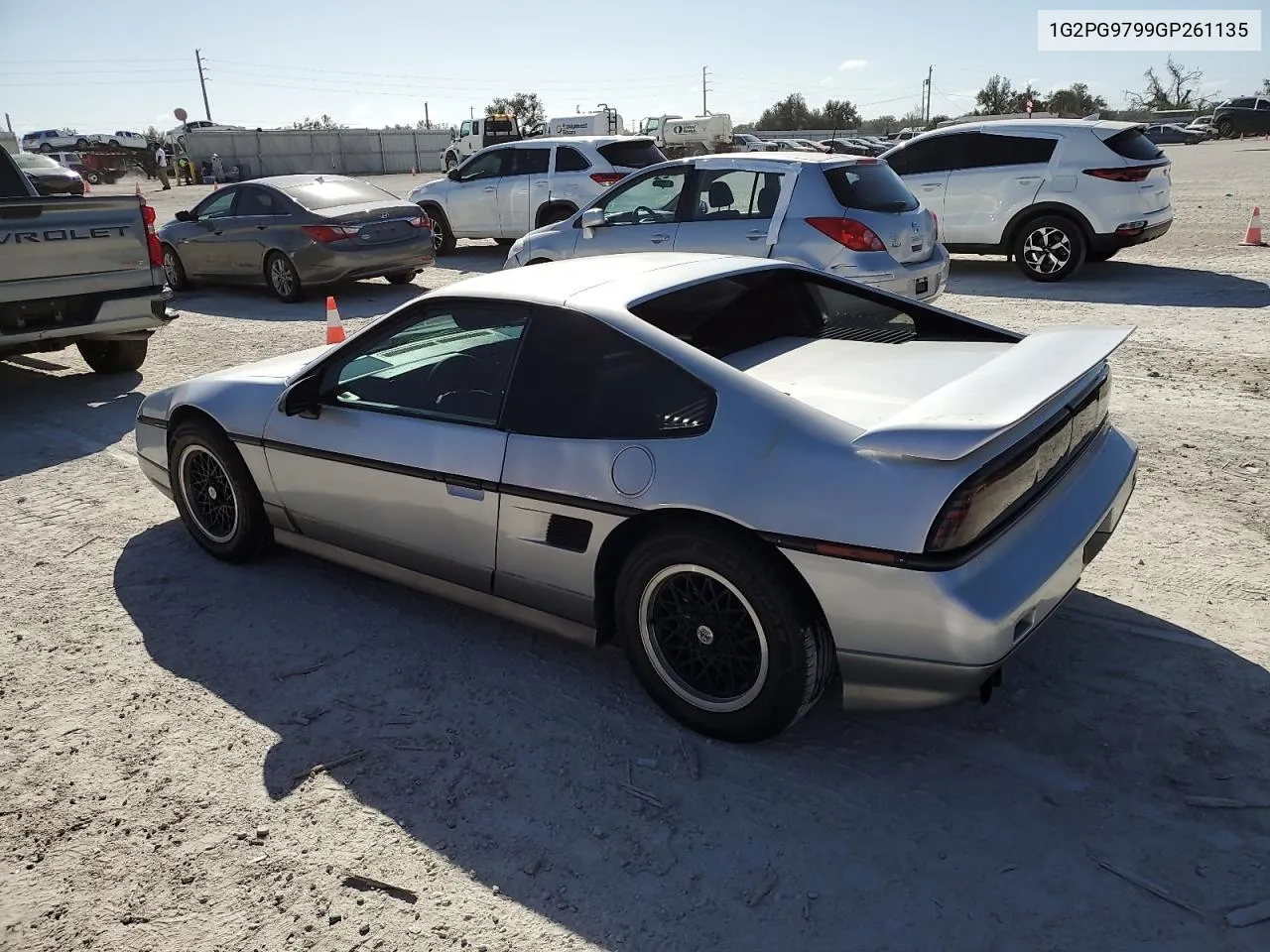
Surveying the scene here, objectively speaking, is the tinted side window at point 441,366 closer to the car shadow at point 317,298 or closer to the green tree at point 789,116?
the car shadow at point 317,298

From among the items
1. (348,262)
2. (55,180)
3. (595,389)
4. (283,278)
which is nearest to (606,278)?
(595,389)

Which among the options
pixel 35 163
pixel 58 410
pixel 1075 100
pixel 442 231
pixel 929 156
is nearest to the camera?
pixel 58 410

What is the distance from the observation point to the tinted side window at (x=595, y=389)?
10.0 feet

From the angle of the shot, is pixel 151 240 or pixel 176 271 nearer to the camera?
pixel 151 240

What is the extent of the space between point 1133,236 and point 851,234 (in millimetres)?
4660

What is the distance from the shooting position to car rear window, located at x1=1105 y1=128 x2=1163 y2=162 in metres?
10.6

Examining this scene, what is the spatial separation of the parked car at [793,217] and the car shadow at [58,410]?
4.28 metres

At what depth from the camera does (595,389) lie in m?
3.25

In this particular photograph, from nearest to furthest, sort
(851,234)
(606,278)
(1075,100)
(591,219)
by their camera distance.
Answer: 1. (606,278)
2. (851,234)
3. (591,219)
4. (1075,100)

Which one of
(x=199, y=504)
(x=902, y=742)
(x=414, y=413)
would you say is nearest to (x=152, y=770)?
(x=414, y=413)

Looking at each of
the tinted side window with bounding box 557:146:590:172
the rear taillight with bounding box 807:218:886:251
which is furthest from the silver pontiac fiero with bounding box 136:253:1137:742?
the tinted side window with bounding box 557:146:590:172

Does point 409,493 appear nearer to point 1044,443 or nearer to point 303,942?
point 303,942

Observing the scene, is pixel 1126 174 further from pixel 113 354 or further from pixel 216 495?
pixel 113 354

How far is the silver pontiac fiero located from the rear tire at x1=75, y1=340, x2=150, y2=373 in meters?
4.87
